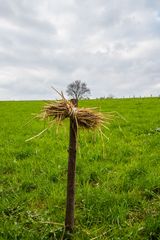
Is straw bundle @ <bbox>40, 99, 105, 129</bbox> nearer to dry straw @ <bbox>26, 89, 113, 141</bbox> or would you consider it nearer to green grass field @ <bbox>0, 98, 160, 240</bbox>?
dry straw @ <bbox>26, 89, 113, 141</bbox>

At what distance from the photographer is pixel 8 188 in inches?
342

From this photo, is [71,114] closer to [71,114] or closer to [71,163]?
[71,114]

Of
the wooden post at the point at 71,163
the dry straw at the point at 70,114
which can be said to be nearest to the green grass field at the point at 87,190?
the dry straw at the point at 70,114

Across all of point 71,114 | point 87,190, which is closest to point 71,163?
point 71,114

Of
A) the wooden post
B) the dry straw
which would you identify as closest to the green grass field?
the dry straw

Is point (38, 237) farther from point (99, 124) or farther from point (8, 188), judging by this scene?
point (8, 188)

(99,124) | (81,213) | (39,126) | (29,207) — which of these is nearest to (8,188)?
(29,207)

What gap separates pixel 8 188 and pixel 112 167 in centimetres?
254

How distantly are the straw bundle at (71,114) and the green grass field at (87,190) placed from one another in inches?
9.3

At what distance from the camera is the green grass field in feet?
21.6

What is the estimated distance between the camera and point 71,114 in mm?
5730

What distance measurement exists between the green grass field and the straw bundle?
0.78 feet

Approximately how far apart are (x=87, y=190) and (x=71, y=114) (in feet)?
8.99

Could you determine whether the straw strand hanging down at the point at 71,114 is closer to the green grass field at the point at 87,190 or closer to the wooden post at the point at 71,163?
the wooden post at the point at 71,163
